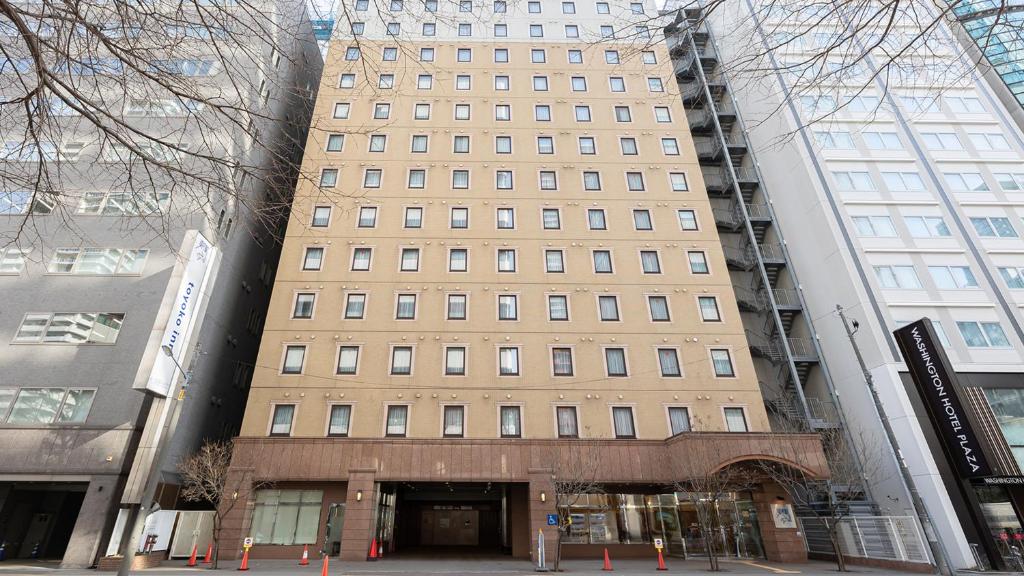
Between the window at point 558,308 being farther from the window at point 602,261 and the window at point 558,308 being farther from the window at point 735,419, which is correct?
the window at point 735,419

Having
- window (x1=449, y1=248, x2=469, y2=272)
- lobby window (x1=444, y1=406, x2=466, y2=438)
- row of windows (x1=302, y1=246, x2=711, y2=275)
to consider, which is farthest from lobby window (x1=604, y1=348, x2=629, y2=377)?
window (x1=449, y1=248, x2=469, y2=272)

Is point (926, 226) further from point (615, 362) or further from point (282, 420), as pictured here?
point (282, 420)

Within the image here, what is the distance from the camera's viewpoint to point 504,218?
1223 inches

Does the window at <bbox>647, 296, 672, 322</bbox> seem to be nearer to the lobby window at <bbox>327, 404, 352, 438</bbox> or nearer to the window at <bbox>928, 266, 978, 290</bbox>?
the window at <bbox>928, 266, 978, 290</bbox>

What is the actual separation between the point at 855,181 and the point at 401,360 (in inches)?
1176

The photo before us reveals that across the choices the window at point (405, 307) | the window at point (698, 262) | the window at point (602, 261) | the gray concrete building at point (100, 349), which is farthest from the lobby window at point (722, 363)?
the gray concrete building at point (100, 349)

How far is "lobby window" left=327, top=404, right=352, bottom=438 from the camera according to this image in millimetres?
24516

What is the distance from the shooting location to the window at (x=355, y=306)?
2759 cm

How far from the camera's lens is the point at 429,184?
1270 inches

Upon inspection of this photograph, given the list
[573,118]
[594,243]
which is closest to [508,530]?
[594,243]

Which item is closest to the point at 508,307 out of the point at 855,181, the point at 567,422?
the point at 567,422

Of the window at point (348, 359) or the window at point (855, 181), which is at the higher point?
the window at point (855, 181)

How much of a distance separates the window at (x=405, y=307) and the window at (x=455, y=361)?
2.81m

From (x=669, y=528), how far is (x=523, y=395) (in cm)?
957
